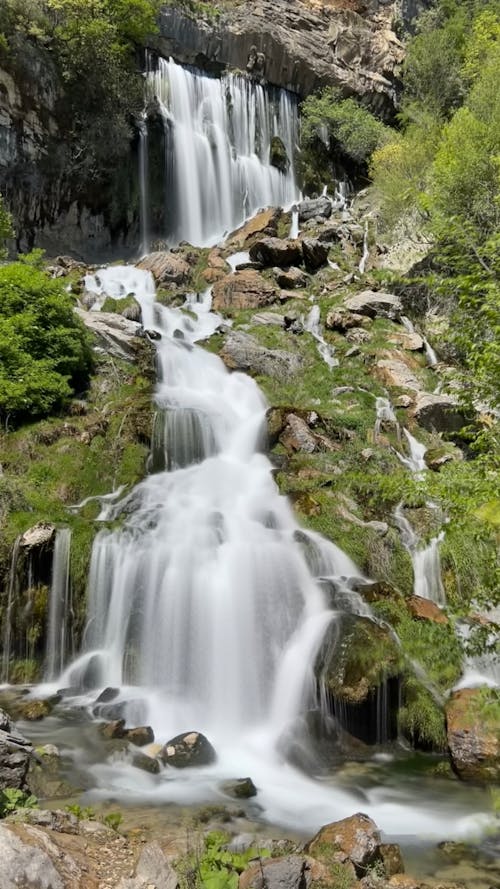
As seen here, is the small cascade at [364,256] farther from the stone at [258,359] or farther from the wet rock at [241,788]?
the wet rock at [241,788]

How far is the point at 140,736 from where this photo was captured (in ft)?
27.0

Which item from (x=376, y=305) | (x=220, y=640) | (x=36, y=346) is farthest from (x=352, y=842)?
(x=376, y=305)

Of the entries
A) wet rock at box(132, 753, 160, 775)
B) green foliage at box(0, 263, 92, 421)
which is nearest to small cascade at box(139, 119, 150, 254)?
green foliage at box(0, 263, 92, 421)

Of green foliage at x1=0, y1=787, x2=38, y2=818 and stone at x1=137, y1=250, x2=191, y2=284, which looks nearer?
green foliage at x1=0, y1=787, x2=38, y2=818

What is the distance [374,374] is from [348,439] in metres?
4.86

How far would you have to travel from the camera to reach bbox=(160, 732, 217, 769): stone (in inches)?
305

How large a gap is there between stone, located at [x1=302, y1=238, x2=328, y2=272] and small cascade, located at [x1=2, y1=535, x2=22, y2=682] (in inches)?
852

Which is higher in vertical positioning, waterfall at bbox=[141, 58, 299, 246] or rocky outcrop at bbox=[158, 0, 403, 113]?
rocky outcrop at bbox=[158, 0, 403, 113]

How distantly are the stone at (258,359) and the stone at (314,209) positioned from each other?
15478 mm

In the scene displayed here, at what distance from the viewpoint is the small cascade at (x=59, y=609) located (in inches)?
412

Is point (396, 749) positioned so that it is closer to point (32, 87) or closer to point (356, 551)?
point (356, 551)

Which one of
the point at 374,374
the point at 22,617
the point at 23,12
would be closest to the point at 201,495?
the point at 22,617

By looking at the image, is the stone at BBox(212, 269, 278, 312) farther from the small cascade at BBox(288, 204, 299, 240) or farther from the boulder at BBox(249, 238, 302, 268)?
the small cascade at BBox(288, 204, 299, 240)

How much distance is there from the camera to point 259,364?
20.8m
